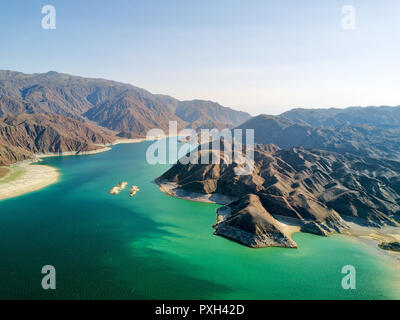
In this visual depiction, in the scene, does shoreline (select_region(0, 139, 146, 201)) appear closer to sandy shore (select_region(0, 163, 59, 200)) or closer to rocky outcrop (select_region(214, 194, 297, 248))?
sandy shore (select_region(0, 163, 59, 200))

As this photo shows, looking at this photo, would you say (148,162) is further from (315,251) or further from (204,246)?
(315,251)

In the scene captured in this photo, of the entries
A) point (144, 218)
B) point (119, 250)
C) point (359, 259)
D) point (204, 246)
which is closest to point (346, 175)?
point (359, 259)

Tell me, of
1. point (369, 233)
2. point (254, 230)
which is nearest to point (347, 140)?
point (369, 233)

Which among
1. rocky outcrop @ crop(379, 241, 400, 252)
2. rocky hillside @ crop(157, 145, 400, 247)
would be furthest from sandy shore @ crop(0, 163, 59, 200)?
rocky outcrop @ crop(379, 241, 400, 252)

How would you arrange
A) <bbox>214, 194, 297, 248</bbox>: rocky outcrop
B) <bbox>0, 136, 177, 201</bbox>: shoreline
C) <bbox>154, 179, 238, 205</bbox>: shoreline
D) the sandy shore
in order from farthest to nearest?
<bbox>0, 136, 177, 201</bbox>: shoreline
the sandy shore
<bbox>154, 179, 238, 205</bbox>: shoreline
<bbox>214, 194, 297, 248</bbox>: rocky outcrop

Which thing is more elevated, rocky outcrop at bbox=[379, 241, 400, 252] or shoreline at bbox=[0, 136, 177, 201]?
shoreline at bbox=[0, 136, 177, 201]

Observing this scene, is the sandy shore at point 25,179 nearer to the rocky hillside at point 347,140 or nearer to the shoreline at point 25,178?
the shoreline at point 25,178

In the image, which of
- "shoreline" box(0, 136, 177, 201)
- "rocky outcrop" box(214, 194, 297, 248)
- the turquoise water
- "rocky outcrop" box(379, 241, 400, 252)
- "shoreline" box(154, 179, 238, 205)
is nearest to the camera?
the turquoise water

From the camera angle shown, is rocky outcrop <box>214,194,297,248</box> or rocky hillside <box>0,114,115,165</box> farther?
rocky hillside <box>0,114,115,165</box>
